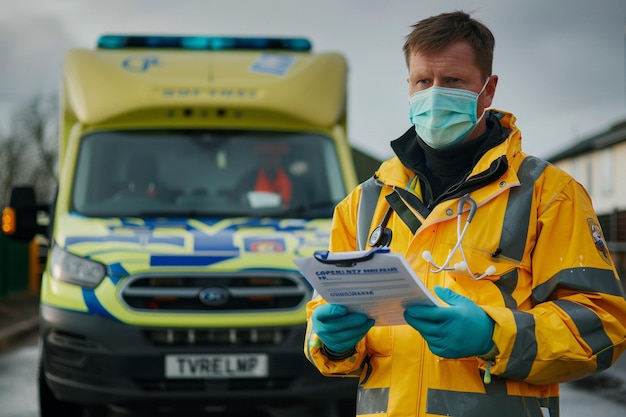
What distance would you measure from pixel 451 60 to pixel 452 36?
67 mm

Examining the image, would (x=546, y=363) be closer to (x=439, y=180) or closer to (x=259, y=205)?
(x=439, y=180)

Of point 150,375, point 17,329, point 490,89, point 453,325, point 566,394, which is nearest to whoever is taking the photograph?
point 453,325

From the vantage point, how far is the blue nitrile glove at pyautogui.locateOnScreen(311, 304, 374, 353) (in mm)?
2305

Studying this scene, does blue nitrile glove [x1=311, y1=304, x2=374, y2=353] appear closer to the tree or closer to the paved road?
the paved road

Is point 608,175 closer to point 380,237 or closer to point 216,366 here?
point 216,366

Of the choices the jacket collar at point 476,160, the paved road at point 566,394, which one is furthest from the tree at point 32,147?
the jacket collar at point 476,160

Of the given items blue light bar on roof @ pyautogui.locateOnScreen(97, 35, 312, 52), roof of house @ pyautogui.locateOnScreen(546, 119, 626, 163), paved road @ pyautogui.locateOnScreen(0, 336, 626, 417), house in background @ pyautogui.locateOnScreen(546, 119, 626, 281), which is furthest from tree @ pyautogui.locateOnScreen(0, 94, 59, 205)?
blue light bar on roof @ pyautogui.locateOnScreen(97, 35, 312, 52)

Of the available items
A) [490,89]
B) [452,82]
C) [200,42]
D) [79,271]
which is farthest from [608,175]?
[452,82]

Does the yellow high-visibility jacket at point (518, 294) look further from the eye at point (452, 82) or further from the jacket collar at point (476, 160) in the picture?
the eye at point (452, 82)

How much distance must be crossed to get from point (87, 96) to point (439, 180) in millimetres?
4828

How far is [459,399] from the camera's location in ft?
7.79

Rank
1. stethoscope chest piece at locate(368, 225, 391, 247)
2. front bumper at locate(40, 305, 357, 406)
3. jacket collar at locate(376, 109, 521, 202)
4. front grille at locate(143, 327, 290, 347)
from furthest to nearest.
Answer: front grille at locate(143, 327, 290, 347) < front bumper at locate(40, 305, 357, 406) < stethoscope chest piece at locate(368, 225, 391, 247) < jacket collar at locate(376, 109, 521, 202)

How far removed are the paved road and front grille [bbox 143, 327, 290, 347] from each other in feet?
1.95

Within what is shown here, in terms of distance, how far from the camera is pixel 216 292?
5820 mm
